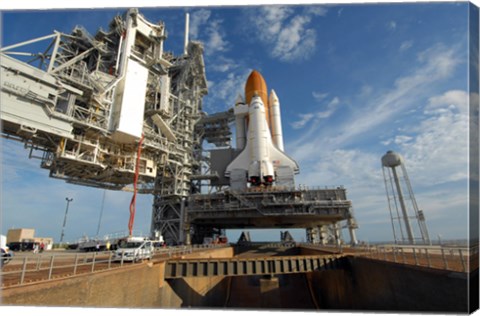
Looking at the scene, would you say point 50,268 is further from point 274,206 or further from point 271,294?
point 274,206

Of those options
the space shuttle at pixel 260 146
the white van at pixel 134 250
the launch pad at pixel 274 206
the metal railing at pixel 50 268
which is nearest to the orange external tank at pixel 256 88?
the space shuttle at pixel 260 146

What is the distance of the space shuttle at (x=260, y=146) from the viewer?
113 feet

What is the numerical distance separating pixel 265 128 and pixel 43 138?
26.2 metres

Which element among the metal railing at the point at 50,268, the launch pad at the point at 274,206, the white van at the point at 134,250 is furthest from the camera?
the launch pad at the point at 274,206

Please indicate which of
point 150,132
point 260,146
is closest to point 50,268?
point 150,132

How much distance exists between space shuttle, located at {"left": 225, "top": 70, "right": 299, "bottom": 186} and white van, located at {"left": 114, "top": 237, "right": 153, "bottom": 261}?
20830mm

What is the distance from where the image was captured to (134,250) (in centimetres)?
1354

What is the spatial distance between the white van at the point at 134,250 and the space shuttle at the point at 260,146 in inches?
820

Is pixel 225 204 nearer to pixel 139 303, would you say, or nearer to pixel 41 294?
pixel 139 303

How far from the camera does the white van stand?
13250 mm

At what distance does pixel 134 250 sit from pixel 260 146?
79.7 ft

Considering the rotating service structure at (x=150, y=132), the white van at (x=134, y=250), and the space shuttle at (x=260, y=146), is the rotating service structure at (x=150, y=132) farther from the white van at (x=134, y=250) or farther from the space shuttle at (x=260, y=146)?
the white van at (x=134, y=250)

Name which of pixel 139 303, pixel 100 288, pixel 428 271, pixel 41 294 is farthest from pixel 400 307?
pixel 41 294

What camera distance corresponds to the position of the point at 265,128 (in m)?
36.4
